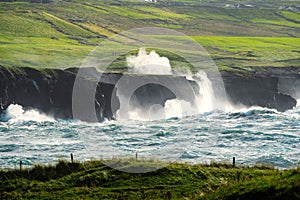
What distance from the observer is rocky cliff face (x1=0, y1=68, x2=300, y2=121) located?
244ft

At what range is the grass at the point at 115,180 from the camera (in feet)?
94.4

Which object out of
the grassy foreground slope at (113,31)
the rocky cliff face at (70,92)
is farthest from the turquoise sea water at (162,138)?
the grassy foreground slope at (113,31)

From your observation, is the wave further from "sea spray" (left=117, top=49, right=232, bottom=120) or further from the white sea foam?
"sea spray" (left=117, top=49, right=232, bottom=120)

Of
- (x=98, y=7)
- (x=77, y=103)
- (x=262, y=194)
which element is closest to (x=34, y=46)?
(x=77, y=103)

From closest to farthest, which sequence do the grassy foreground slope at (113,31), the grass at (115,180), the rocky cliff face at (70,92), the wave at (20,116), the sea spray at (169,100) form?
the grass at (115,180)
the wave at (20,116)
the rocky cliff face at (70,92)
the sea spray at (169,100)
the grassy foreground slope at (113,31)

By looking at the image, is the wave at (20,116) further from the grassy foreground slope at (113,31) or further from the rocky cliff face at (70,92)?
the grassy foreground slope at (113,31)

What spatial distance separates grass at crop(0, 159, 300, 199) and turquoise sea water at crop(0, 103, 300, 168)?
12.3 meters

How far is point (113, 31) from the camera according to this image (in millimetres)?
→ 152625

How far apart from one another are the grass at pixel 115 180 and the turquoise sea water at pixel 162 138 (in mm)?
12261

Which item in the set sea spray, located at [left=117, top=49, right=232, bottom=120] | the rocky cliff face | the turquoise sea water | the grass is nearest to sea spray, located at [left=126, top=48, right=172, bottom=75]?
sea spray, located at [left=117, top=49, right=232, bottom=120]

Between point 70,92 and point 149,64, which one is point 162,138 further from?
point 149,64

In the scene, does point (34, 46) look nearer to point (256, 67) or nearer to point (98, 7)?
point (256, 67)

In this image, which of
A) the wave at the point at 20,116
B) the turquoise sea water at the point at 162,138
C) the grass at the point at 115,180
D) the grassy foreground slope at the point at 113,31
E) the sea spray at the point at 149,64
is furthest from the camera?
the grassy foreground slope at the point at 113,31

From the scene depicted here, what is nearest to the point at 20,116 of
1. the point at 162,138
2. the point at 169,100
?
the point at 169,100
